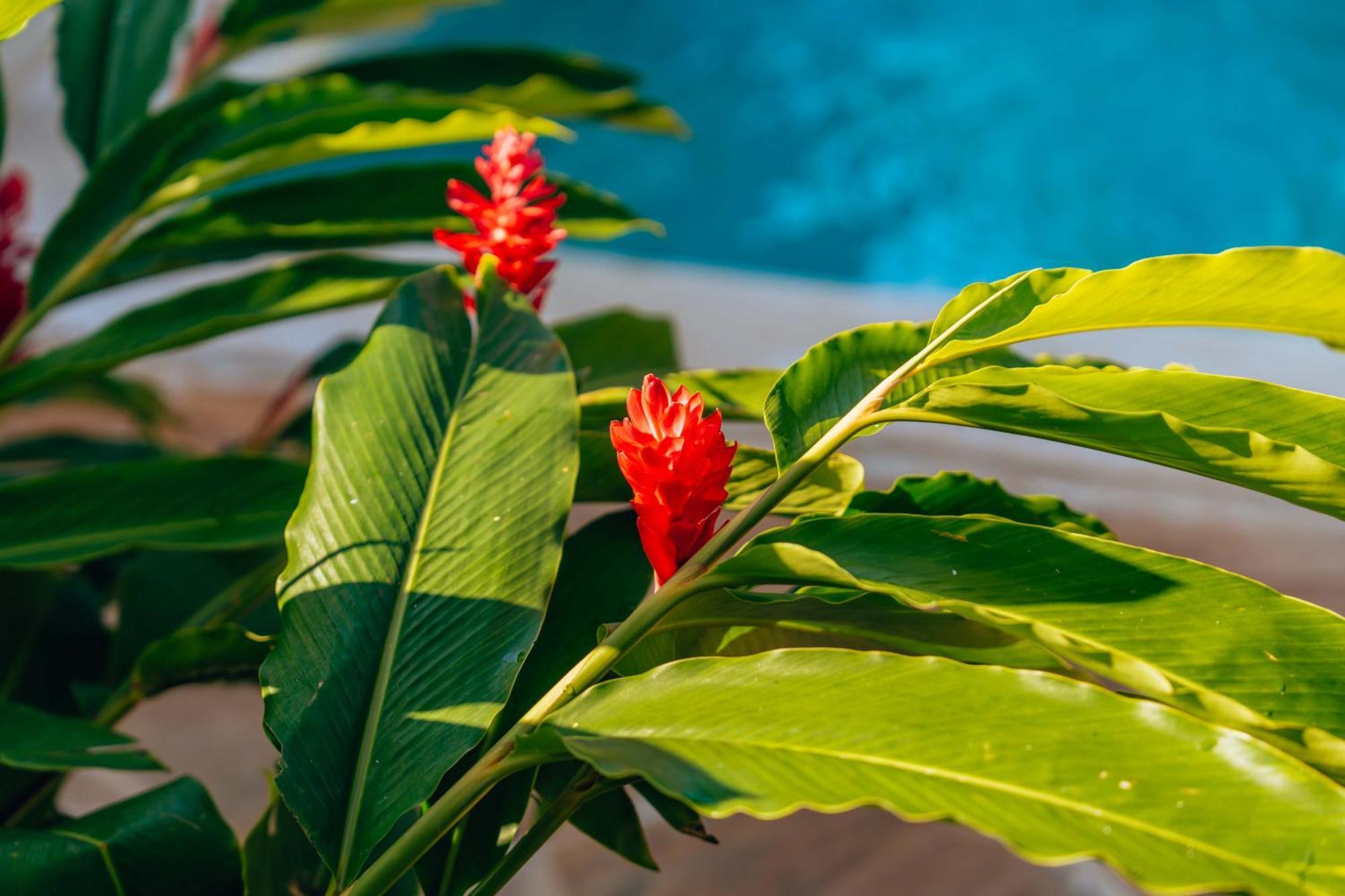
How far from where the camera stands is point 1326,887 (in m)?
0.27

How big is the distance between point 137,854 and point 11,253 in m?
0.62

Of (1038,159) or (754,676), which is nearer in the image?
(754,676)

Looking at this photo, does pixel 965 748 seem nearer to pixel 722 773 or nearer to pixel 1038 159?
pixel 722 773

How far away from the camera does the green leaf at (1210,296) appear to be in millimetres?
364

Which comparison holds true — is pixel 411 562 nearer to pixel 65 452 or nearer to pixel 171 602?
pixel 171 602

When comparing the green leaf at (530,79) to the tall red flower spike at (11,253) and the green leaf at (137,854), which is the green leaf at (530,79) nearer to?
the tall red flower spike at (11,253)

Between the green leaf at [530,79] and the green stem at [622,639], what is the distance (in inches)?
19.5

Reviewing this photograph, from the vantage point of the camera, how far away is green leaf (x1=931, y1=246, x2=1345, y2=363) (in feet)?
1.19

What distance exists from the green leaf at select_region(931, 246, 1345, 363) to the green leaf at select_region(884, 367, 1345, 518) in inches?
0.8

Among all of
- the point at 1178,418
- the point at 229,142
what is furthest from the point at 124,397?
the point at 1178,418

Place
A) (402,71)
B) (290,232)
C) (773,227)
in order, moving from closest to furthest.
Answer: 1. (290,232)
2. (402,71)
3. (773,227)

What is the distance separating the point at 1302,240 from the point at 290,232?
2813mm

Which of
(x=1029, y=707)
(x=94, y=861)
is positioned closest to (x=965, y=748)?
(x=1029, y=707)

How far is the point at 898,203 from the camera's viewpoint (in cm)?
307
